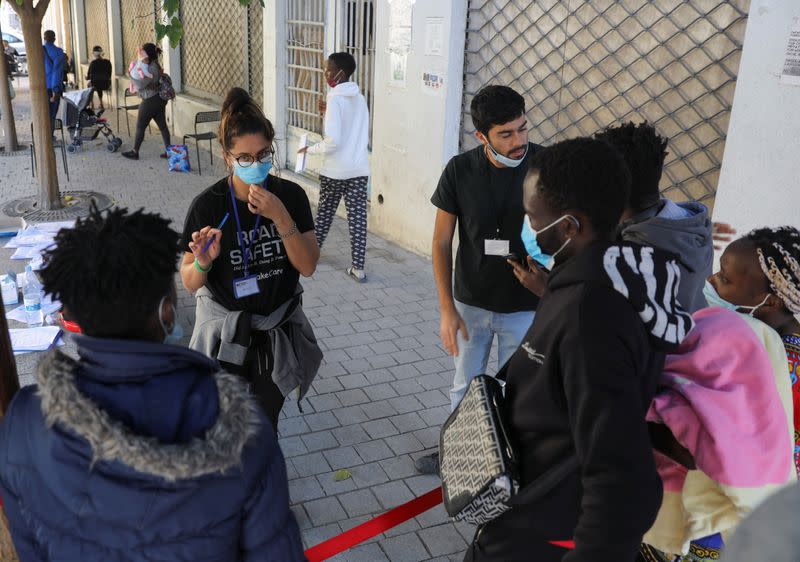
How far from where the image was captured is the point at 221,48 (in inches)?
490

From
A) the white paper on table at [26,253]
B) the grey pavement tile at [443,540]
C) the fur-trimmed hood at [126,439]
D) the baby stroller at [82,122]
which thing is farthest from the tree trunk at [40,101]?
the fur-trimmed hood at [126,439]

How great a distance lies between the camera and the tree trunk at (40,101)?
7.67 meters

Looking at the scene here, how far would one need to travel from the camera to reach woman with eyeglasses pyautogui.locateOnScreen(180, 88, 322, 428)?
3037 mm

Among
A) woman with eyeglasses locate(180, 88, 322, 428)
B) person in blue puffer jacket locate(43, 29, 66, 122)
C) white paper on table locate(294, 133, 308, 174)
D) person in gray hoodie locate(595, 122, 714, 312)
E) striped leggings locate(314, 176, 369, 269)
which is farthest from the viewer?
person in blue puffer jacket locate(43, 29, 66, 122)

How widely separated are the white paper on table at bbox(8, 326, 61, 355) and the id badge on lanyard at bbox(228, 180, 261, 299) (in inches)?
60.3

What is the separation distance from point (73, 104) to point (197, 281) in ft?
32.2

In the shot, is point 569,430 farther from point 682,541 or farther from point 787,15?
point 787,15

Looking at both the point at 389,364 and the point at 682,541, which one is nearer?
the point at 682,541

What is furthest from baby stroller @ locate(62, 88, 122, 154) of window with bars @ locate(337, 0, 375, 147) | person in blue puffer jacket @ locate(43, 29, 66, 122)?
window with bars @ locate(337, 0, 375, 147)

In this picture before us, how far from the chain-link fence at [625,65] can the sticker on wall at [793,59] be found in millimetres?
498

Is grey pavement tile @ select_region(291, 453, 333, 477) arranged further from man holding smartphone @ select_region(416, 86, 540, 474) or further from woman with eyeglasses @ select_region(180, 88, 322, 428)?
man holding smartphone @ select_region(416, 86, 540, 474)

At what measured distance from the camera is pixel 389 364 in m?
5.16

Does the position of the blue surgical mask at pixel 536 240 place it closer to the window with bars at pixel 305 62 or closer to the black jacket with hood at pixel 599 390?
the black jacket with hood at pixel 599 390

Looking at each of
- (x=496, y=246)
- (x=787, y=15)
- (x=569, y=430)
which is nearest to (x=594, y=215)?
(x=569, y=430)
